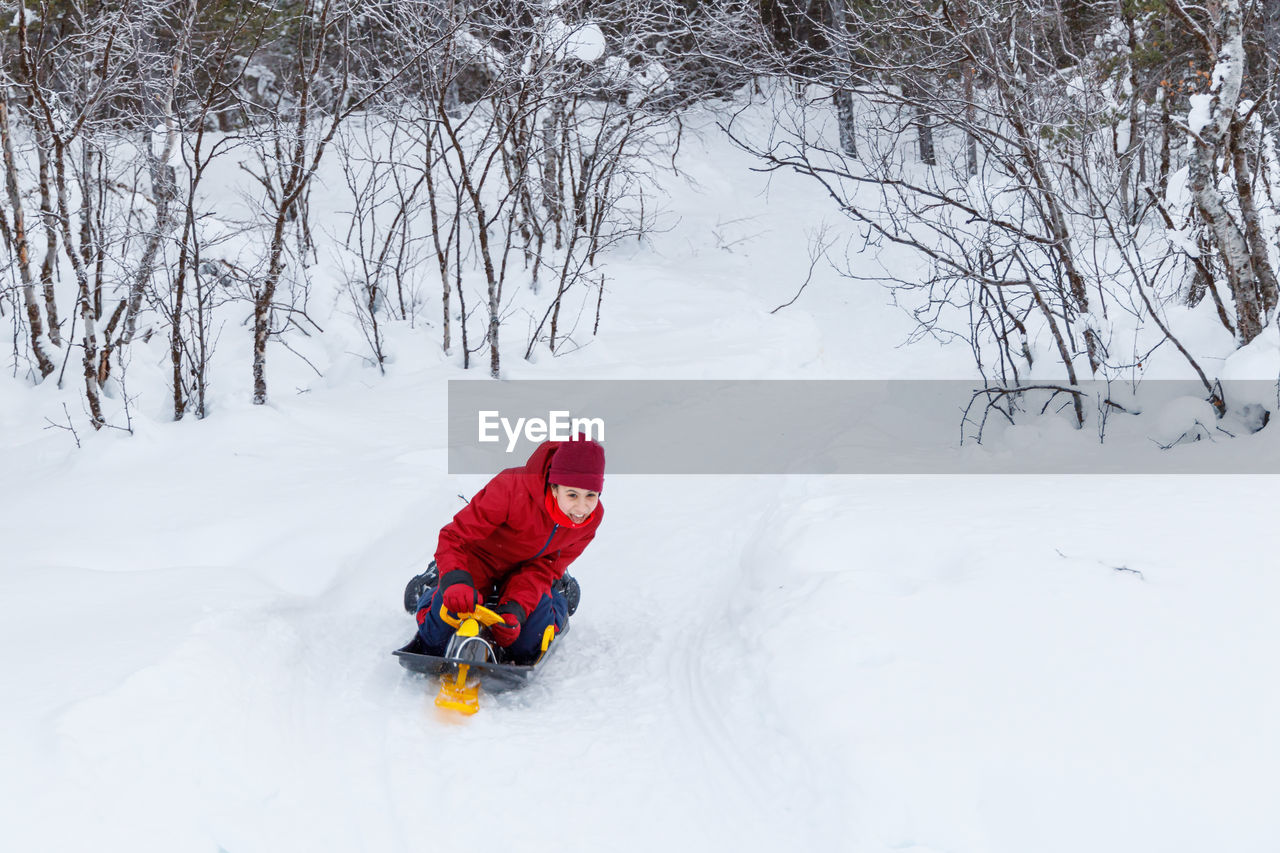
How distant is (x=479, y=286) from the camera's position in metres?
10.7

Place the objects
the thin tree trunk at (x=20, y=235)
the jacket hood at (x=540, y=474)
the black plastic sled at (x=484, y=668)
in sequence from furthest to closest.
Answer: the thin tree trunk at (x=20, y=235) < the jacket hood at (x=540, y=474) < the black plastic sled at (x=484, y=668)

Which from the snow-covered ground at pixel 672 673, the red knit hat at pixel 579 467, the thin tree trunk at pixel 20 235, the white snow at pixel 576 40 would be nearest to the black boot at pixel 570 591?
the snow-covered ground at pixel 672 673

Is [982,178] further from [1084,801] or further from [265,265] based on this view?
[265,265]

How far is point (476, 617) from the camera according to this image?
3096mm

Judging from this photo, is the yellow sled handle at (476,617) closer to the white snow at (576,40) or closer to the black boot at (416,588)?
the black boot at (416,588)

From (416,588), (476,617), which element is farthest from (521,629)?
(416,588)

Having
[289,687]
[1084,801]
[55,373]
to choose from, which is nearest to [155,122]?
[55,373]

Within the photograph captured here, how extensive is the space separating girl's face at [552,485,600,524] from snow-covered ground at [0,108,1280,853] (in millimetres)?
662

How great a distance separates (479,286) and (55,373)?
5068mm

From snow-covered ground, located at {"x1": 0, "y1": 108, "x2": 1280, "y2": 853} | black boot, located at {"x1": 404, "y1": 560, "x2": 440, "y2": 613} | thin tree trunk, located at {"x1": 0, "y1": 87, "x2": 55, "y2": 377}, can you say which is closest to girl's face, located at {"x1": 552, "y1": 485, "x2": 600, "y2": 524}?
snow-covered ground, located at {"x1": 0, "y1": 108, "x2": 1280, "y2": 853}

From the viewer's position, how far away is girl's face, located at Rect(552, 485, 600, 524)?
317cm

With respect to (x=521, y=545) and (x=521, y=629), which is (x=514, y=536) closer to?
(x=521, y=545)

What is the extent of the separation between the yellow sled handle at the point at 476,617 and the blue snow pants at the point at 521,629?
0.04 m

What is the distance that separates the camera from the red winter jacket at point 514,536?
3.28 meters
